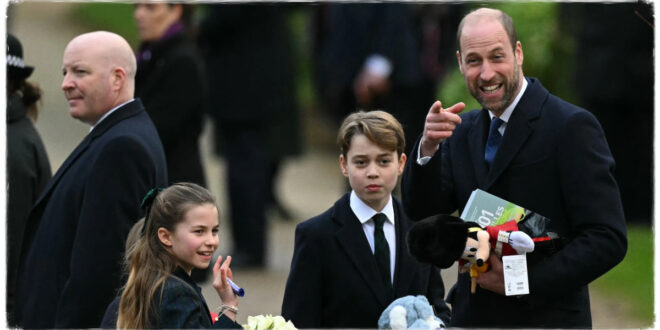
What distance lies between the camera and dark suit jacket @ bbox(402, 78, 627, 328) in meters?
4.16

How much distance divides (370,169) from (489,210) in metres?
0.47

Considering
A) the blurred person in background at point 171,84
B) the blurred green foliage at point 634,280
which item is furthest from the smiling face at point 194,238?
the blurred green foliage at point 634,280

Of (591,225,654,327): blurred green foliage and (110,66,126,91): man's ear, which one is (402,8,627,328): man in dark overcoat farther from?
(591,225,654,327): blurred green foliage

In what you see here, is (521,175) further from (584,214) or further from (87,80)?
(87,80)

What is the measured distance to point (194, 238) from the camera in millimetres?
4266

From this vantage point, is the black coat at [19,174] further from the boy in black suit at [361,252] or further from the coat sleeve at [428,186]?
the coat sleeve at [428,186]

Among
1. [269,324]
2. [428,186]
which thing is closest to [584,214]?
[428,186]

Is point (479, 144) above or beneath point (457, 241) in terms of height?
above

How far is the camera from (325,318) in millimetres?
4465

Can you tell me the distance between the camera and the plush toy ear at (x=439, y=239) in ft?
13.7

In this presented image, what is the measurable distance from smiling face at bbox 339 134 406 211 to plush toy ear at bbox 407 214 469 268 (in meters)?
0.33

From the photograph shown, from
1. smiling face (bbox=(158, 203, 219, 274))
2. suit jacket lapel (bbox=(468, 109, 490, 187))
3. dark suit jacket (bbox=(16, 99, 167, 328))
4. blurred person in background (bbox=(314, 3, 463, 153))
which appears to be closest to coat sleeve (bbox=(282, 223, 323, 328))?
smiling face (bbox=(158, 203, 219, 274))

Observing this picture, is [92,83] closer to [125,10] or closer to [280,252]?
[280,252]

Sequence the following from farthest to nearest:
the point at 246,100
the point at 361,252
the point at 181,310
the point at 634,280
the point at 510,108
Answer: the point at 246,100 < the point at 634,280 < the point at 361,252 < the point at 510,108 < the point at 181,310
